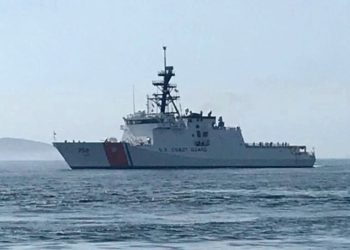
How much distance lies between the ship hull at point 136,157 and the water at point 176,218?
3217 centimetres

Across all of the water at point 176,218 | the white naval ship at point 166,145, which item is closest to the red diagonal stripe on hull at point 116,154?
the white naval ship at point 166,145

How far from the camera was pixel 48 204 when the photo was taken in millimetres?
50062

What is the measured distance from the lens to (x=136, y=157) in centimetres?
10062

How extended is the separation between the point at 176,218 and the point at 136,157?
6018 centimetres

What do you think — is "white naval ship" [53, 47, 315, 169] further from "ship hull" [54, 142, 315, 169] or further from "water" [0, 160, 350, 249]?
"water" [0, 160, 350, 249]

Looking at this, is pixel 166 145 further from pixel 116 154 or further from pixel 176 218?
pixel 176 218

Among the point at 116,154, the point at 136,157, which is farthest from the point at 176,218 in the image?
the point at 136,157

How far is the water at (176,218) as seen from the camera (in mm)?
31312

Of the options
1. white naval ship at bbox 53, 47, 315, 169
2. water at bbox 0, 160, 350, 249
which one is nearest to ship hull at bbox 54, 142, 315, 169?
white naval ship at bbox 53, 47, 315, 169

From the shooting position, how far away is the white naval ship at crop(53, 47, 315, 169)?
329 ft

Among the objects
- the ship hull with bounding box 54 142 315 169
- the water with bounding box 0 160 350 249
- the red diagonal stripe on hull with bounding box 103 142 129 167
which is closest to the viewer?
the water with bounding box 0 160 350 249

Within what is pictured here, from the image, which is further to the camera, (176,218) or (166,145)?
(166,145)

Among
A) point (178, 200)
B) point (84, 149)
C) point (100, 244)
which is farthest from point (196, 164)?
point (100, 244)

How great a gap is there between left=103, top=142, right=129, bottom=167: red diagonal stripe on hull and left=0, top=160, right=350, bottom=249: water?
3149 cm
